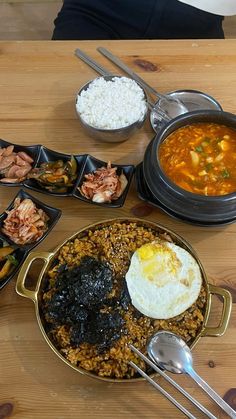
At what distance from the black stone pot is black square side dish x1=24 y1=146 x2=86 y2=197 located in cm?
26

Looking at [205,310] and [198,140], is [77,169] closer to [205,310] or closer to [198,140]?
[198,140]

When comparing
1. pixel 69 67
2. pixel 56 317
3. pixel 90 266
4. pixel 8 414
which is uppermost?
pixel 69 67

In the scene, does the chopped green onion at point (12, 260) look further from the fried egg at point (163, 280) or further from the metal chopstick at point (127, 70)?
the metal chopstick at point (127, 70)

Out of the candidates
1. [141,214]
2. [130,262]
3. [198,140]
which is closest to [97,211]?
[141,214]

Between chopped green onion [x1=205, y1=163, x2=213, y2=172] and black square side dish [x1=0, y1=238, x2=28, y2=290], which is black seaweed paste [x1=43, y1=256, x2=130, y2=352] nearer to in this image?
black square side dish [x1=0, y1=238, x2=28, y2=290]

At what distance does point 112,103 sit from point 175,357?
98cm

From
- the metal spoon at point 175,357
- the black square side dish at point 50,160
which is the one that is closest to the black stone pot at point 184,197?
the black square side dish at point 50,160

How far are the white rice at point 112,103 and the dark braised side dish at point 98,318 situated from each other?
573mm

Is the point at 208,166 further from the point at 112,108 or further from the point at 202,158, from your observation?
the point at 112,108

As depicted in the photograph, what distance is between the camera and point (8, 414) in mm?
1295

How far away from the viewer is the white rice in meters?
1.76

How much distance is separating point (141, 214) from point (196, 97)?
571 millimetres

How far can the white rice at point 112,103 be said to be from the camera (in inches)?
69.2

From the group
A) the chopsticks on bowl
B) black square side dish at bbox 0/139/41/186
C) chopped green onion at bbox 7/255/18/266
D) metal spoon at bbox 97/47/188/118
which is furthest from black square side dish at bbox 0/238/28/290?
metal spoon at bbox 97/47/188/118
